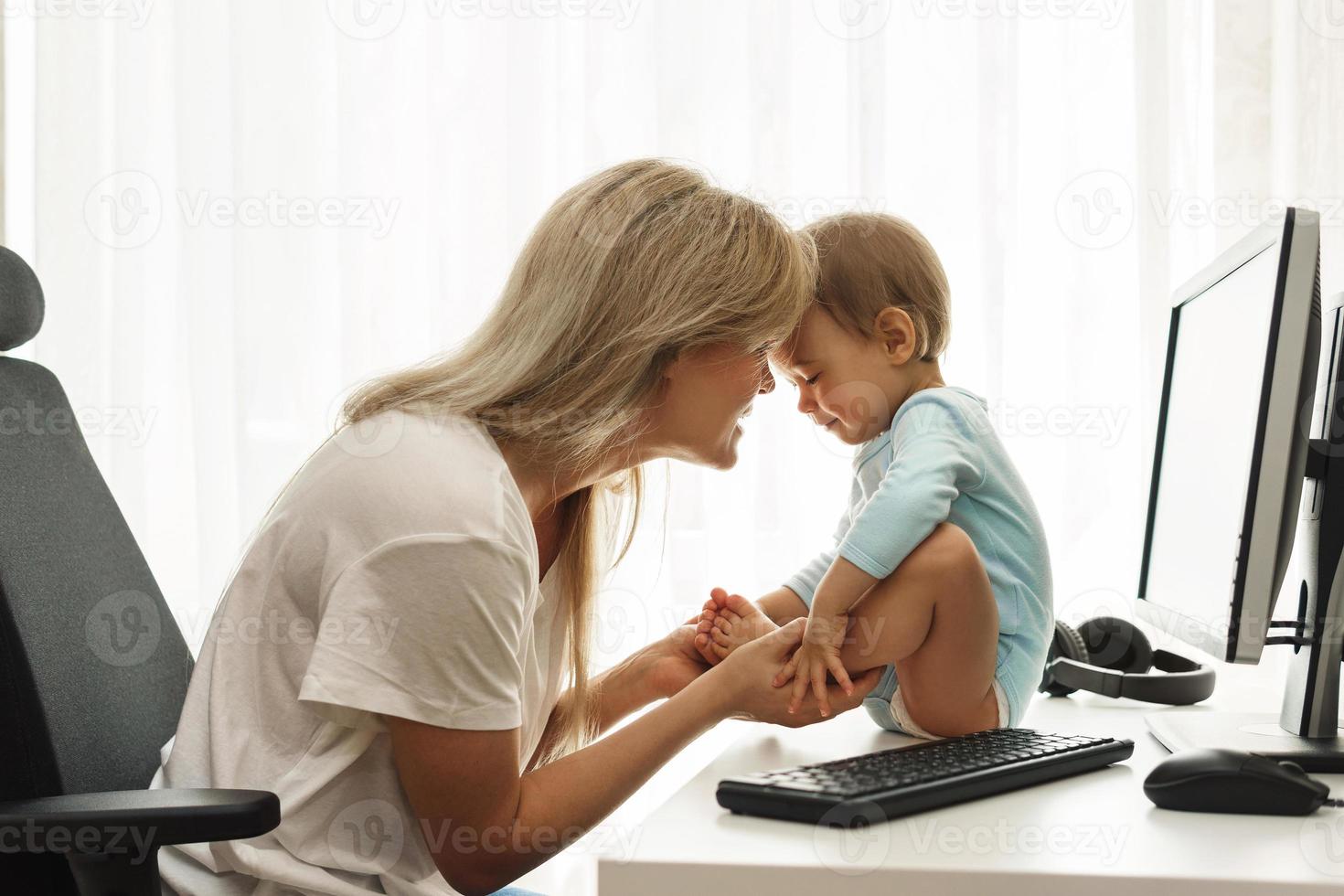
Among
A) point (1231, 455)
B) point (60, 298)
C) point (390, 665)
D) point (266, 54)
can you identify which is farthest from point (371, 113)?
point (1231, 455)

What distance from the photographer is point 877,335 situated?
4.01 ft

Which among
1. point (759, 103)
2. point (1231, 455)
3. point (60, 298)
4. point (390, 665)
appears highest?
point (759, 103)

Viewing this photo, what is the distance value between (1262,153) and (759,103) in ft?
2.84

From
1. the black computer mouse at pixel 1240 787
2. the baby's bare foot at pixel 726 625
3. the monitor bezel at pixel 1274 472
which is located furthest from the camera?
the baby's bare foot at pixel 726 625

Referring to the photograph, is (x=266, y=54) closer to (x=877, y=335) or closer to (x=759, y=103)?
(x=759, y=103)

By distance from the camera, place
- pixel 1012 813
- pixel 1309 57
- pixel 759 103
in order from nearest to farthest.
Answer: pixel 1012 813, pixel 1309 57, pixel 759 103
